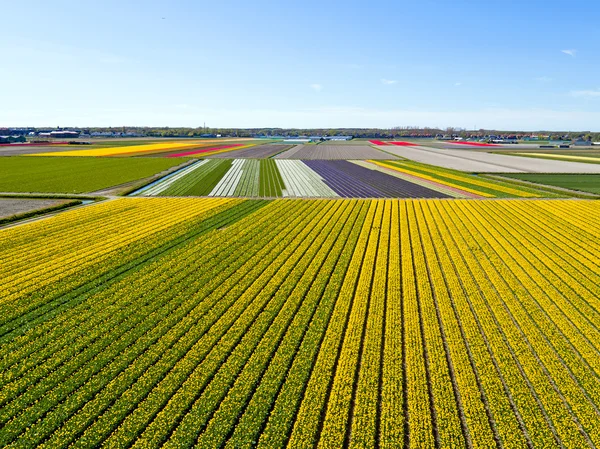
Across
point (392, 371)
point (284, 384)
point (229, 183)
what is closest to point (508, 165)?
point (229, 183)

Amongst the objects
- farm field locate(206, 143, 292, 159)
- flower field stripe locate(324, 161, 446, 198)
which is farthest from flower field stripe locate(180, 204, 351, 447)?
farm field locate(206, 143, 292, 159)

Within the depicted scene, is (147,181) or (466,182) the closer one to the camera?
(147,181)

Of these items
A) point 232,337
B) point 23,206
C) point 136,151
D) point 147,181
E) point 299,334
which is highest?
point 136,151

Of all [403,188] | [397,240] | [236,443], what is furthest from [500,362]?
[403,188]

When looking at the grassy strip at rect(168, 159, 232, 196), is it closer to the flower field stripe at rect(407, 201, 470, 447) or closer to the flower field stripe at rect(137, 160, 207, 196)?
the flower field stripe at rect(137, 160, 207, 196)

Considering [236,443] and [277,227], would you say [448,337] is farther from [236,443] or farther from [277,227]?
[277,227]

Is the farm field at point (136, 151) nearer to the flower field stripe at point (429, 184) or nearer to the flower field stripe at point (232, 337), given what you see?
the flower field stripe at point (429, 184)

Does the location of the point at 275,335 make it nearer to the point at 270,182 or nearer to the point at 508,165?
the point at 270,182
